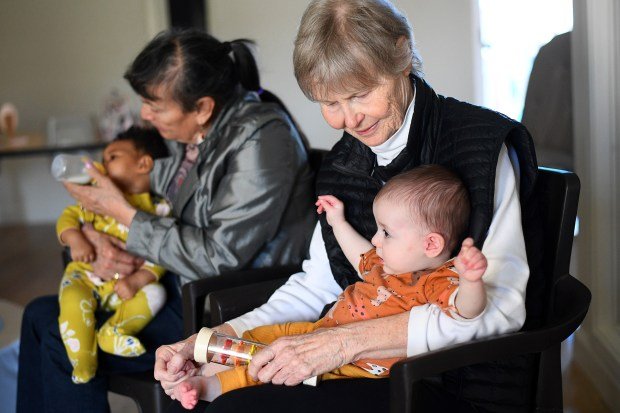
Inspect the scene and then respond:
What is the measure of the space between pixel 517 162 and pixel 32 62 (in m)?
6.10

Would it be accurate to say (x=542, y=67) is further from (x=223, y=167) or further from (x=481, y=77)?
(x=223, y=167)

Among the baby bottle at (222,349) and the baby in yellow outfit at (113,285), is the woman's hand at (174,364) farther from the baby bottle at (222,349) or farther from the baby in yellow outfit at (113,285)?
the baby in yellow outfit at (113,285)

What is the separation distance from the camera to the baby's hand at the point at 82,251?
224cm

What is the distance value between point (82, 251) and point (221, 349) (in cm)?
93

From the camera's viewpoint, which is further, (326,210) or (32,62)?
(32,62)

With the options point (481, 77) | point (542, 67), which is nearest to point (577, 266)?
point (542, 67)

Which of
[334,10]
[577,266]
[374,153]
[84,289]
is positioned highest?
[334,10]

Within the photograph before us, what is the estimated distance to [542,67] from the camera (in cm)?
302

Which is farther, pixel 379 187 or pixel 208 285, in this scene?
pixel 208 285

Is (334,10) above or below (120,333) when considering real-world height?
above

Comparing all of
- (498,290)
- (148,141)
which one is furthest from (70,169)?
(498,290)

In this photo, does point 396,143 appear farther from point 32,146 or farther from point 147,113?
point 32,146

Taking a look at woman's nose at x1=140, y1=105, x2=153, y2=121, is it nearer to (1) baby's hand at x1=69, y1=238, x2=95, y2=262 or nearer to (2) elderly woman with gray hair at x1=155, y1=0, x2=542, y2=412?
(1) baby's hand at x1=69, y1=238, x2=95, y2=262

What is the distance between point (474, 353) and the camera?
1264mm
